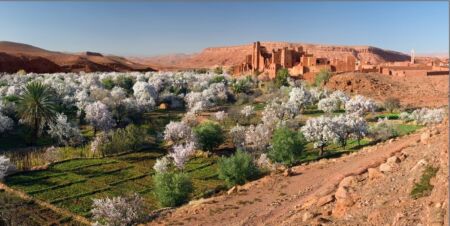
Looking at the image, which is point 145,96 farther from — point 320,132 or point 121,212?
point 121,212

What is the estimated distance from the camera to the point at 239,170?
22625 millimetres

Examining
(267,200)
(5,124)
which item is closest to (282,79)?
(5,124)

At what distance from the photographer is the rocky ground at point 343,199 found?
33.0ft

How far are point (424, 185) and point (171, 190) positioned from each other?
11930 mm

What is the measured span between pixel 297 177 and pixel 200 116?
2882 centimetres

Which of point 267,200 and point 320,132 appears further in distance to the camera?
point 320,132

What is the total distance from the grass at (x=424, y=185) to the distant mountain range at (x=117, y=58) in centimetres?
9311

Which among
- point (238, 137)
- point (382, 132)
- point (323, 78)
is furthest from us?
point (323, 78)

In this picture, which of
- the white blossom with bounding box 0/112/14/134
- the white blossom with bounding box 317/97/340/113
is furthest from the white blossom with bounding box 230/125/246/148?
the white blossom with bounding box 0/112/14/134

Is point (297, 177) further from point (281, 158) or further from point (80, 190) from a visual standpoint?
point (80, 190)

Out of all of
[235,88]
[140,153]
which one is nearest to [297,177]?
[140,153]

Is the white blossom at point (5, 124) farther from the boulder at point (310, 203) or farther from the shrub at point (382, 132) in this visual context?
the boulder at point (310, 203)

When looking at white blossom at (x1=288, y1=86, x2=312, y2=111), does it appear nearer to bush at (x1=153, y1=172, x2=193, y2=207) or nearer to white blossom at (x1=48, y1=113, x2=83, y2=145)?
white blossom at (x1=48, y1=113, x2=83, y2=145)

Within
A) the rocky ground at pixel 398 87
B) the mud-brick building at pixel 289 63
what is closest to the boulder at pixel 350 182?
the rocky ground at pixel 398 87
